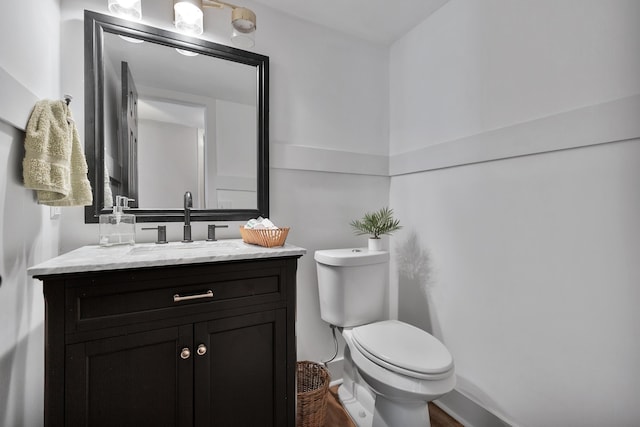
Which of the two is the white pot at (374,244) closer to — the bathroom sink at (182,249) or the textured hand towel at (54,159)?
the bathroom sink at (182,249)

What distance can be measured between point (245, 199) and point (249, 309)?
27.0 inches

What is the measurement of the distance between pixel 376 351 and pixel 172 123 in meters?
1.44

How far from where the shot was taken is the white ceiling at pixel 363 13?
1.65m

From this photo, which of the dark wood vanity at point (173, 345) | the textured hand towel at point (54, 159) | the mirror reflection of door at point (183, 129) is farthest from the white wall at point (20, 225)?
the mirror reflection of door at point (183, 129)

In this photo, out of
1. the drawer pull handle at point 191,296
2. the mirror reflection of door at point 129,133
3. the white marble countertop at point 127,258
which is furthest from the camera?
the mirror reflection of door at point 129,133

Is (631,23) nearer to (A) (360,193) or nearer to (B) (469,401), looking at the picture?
(A) (360,193)

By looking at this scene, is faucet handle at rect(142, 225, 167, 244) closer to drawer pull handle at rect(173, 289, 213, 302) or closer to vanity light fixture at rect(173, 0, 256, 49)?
drawer pull handle at rect(173, 289, 213, 302)

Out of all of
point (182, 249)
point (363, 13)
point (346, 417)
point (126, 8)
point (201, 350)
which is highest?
point (363, 13)

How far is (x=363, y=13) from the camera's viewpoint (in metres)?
1.73

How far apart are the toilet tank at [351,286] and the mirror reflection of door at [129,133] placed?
0.98 metres

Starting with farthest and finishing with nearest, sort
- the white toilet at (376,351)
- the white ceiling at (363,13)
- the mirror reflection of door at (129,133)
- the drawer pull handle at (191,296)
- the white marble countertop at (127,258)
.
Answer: the white ceiling at (363,13) < the mirror reflection of door at (129,133) < the white toilet at (376,351) < the drawer pull handle at (191,296) < the white marble countertop at (127,258)

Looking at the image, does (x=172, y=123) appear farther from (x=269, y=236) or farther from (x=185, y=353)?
(x=185, y=353)

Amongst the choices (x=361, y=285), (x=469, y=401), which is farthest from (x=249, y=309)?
(x=469, y=401)

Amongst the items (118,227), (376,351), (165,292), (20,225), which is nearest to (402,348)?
(376,351)
